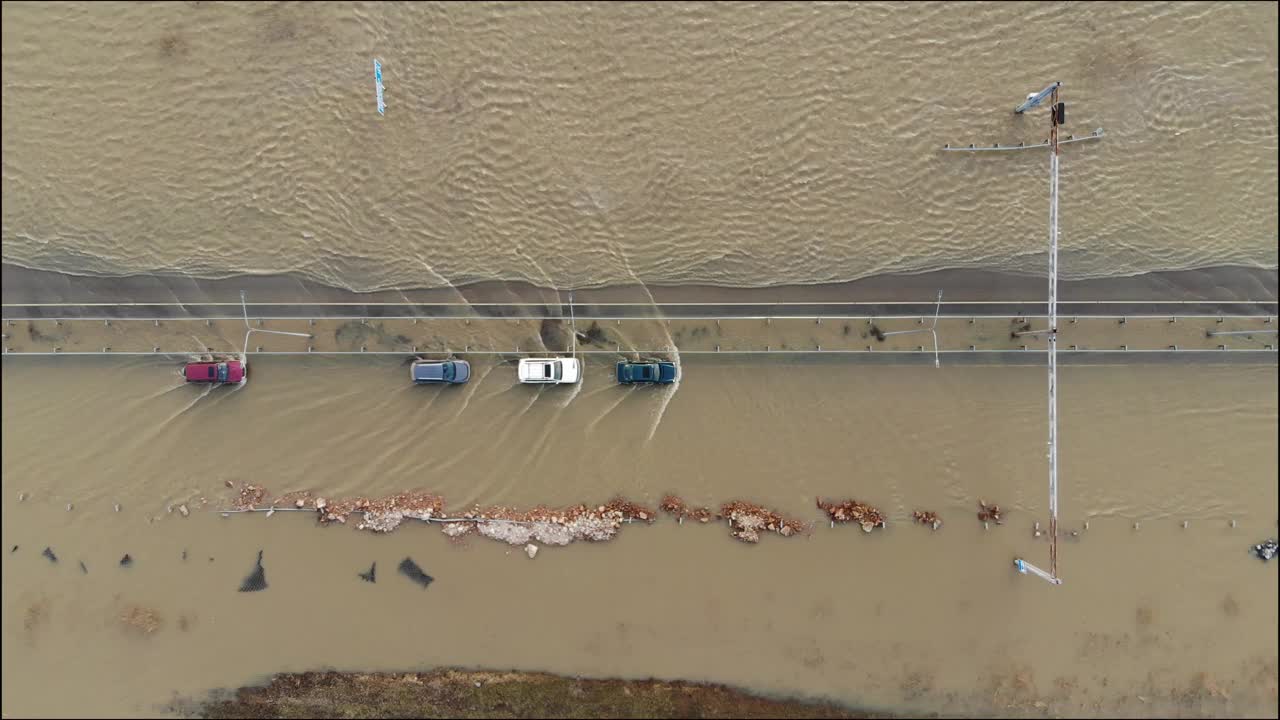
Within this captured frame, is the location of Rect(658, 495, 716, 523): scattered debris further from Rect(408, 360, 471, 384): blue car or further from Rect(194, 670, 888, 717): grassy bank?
Rect(408, 360, 471, 384): blue car

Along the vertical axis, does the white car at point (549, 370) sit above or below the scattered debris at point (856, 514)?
above

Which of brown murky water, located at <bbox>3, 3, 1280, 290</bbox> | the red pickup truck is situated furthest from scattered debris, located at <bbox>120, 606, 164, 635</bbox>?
brown murky water, located at <bbox>3, 3, 1280, 290</bbox>

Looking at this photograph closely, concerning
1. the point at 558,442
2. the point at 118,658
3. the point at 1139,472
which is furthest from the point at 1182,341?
the point at 118,658

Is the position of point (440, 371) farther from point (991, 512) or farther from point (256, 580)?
point (991, 512)

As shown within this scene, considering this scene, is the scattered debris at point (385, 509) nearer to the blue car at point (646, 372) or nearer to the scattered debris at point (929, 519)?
the blue car at point (646, 372)

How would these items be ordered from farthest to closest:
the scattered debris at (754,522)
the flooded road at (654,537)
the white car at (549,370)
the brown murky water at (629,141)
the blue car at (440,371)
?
1. the scattered debris at (754,522)
2. the flooded road at (654,537)
3. the brown murky water at (629,141)
4. the blue car at (440,371)
5. the white car at (549,370)

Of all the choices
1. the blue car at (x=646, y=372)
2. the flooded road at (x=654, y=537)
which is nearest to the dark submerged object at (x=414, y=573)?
the flooded road at (x=654, y=537)
